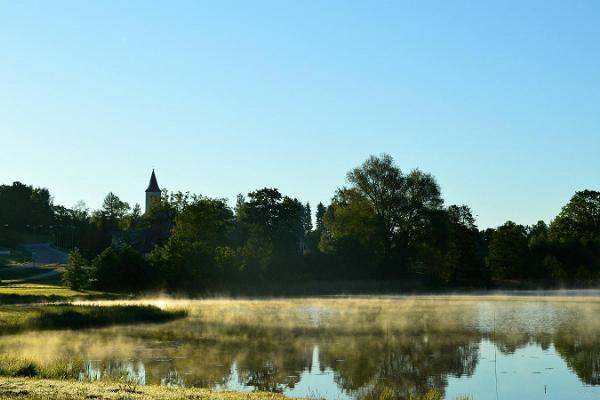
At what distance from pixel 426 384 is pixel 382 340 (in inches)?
478

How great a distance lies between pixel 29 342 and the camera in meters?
37.0

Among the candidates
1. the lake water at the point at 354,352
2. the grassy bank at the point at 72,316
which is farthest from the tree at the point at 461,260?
the grassy bank at the point at 72,316

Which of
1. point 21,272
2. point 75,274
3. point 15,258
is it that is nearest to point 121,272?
point 75,274

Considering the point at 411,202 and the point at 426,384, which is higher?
the point at 411,202

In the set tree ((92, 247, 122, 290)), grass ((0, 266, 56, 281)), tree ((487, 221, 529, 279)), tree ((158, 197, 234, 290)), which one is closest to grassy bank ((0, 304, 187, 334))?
tree ((92, 247, 122, 290))

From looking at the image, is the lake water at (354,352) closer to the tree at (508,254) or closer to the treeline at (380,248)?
the treeline at (380,248)

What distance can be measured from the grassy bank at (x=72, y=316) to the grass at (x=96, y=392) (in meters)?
22.1

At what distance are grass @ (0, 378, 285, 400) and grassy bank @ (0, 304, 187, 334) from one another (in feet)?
72.6

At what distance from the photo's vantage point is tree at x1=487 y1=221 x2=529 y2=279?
107m

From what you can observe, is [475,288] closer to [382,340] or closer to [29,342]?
[382,340]

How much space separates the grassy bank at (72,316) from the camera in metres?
43.7

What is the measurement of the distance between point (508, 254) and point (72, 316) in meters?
74.7

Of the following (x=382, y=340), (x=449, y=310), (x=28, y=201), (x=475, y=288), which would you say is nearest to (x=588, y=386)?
(x=382, y=340)

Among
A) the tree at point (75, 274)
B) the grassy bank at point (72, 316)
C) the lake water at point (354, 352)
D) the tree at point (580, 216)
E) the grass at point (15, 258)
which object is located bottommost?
the lake water at point (354, 352)
